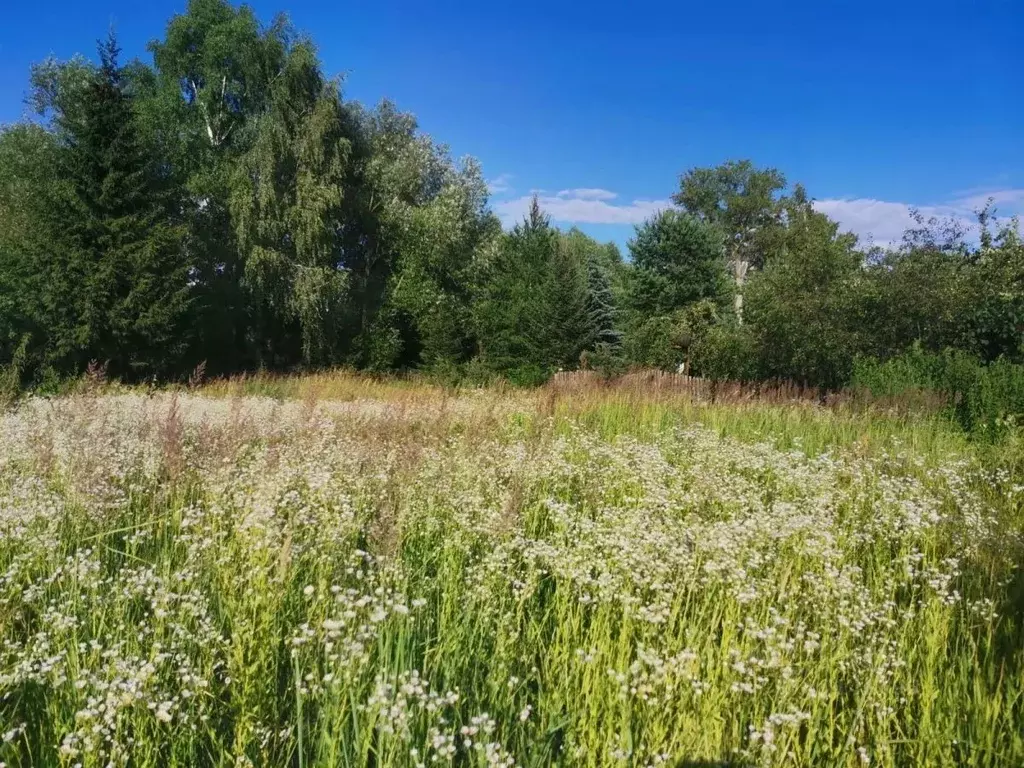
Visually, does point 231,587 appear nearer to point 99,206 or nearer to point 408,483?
point 408,483

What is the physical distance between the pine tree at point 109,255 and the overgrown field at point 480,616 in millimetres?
12947

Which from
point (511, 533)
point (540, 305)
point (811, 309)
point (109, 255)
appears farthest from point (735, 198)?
point (511, 533)

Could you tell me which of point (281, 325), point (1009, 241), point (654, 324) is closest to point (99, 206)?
point (281, 325)

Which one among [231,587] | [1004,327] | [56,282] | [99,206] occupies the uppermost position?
[99,206]

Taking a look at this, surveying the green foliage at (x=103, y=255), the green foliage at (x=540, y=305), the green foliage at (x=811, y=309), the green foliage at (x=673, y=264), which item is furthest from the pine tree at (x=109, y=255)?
the green foliage at (x=673, y=264)

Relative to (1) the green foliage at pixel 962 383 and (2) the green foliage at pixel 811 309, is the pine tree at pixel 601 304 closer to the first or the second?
(2) the green foliage at pixel 811 309

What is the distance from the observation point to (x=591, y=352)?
22.0 metres

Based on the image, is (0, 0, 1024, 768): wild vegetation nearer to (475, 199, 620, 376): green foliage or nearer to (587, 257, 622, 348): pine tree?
(475, 199, 620, 376): green foliage

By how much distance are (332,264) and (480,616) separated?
2151 cm

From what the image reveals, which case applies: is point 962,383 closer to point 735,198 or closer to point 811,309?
point 811,309

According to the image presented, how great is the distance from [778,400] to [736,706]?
28.2ft

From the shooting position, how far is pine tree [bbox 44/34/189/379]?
1534 centimetres

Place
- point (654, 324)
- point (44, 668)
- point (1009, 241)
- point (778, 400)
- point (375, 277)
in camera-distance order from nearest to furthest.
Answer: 1. point (44, 668)
2. point (778, 400)
3. point (1009, 241)
4. point (654, 324)
5. point (375, 277)

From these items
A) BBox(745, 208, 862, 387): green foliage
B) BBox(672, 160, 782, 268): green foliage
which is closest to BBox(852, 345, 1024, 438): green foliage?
BBox(745, 208, 862, 387): green foliage
